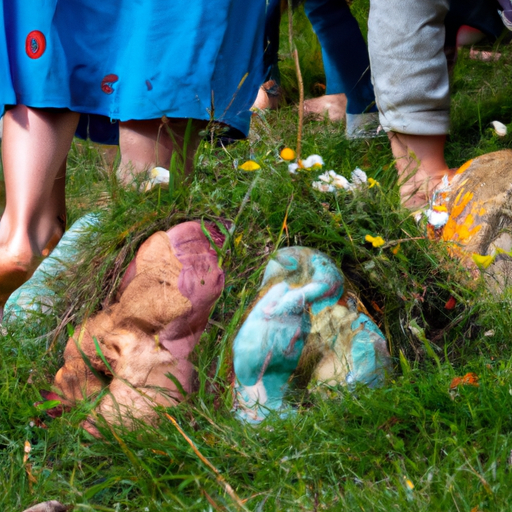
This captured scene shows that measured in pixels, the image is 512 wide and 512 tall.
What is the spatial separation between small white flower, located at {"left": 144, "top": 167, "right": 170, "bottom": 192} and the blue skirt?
182 millimetres

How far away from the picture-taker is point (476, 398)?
1.64m

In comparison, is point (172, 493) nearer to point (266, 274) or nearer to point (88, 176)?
point (266, 274)

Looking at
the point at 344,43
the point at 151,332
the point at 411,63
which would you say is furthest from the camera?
the point at 344,43

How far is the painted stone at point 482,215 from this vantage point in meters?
2.09

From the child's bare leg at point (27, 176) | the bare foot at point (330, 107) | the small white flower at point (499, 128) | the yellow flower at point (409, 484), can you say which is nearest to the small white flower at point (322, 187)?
the child's bare leg at point (27, 176)

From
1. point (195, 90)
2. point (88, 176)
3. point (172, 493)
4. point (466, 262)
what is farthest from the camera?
point (88, 176)

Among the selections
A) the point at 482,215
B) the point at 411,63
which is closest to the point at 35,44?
the point at 411,63

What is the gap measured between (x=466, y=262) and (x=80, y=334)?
1.13 meters

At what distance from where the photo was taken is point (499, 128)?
3.23m

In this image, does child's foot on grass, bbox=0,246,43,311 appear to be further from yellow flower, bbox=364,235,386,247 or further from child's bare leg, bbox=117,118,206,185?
yellow flower, bbox=364,235,386,247

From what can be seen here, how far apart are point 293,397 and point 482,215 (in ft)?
2.83

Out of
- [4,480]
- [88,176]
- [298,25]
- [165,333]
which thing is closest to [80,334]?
[165,333]

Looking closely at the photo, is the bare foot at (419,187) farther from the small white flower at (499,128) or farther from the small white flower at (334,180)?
the small white flower at (499,128)

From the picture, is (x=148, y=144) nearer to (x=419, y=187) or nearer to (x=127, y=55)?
(x=127, y=55)
